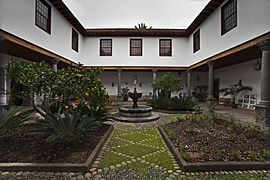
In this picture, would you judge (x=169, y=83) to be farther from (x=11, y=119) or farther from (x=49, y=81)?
(x=11, y=119)

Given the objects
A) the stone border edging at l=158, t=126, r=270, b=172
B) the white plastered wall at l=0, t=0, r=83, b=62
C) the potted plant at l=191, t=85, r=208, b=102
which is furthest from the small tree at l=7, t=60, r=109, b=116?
the potted plant at l=191, t=85, r=208, b=102

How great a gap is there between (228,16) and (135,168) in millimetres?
9776

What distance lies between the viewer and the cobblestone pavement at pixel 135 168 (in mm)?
2900

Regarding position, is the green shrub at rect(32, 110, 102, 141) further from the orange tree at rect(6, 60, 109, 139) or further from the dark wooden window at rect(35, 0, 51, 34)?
the dark wooden window at rect(35, 0, 51, 34)

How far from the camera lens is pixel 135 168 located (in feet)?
10.5

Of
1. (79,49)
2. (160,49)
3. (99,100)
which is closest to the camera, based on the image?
(99,100)

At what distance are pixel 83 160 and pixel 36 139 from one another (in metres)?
1.75

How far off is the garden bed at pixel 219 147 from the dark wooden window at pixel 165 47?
458 inches

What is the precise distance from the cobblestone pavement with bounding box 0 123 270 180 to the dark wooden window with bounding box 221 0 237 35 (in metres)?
7.98

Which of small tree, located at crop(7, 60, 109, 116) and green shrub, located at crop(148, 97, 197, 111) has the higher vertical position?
small tree, located at crop(7, 60, 109, 116)

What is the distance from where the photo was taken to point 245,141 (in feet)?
13.7

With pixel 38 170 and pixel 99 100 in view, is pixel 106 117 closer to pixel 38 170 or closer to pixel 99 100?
pixel 99 100

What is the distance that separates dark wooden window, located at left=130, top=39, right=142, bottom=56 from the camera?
16.3 meters

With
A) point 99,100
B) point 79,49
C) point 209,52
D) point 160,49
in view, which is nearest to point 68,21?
point 79,49
